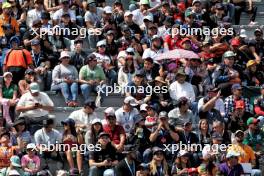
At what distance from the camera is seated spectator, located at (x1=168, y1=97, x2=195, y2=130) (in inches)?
1374

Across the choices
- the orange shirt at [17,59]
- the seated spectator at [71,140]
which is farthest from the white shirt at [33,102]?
the orange shirt at [17,59]

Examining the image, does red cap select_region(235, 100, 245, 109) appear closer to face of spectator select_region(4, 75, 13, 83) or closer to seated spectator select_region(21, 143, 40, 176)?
seated spectator select_region(21, 143, 40, 176)

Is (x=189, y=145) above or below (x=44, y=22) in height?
below

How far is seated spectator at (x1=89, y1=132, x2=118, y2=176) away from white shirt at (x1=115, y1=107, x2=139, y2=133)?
1.32 metres

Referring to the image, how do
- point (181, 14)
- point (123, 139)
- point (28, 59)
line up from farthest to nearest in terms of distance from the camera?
point (181, 14), point (28, 59), point (123, 139)

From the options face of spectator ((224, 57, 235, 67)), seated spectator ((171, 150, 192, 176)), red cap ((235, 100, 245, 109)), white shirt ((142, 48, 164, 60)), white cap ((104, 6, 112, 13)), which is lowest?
seated spectator ((171, 150, 192, 176))

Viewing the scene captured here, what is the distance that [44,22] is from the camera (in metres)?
38.1

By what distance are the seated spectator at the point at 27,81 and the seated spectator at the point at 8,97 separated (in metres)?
0.15

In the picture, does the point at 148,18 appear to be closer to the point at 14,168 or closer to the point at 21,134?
the point at 21,134

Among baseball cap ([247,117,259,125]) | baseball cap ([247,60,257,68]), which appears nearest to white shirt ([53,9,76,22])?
baseball cap ([247,60,257,68])

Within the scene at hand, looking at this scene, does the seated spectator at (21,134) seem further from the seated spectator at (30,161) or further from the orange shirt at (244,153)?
the orange shirt at (244,153)

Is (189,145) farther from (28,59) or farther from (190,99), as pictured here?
(28,59)

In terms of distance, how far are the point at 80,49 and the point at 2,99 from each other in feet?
9.16

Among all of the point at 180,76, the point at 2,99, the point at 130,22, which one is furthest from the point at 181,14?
the point at 2,99
